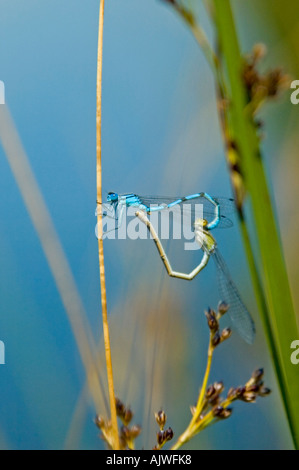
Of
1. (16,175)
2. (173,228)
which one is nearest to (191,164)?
(173,228)

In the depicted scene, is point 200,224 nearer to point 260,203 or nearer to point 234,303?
point 234,303

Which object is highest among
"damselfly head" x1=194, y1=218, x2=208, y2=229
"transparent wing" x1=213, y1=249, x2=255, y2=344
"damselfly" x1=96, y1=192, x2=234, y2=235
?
"damselfly" x1=96, y1=192, x2=234, y2=235

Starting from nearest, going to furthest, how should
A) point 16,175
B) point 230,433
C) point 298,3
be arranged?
point 16,175
point 298,3
point 230,433

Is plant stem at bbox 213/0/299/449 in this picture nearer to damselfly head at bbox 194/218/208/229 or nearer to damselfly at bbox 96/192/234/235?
damselfly at bbox 96/192/234/235

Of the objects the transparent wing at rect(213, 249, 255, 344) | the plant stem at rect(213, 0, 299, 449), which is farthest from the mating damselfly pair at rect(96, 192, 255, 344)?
the plant stem at rect(213, 0, 299, 449)

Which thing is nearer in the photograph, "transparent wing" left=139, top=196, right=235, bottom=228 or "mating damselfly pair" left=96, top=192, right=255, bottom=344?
"mating damselfly pair" left=96, top=192, right=255, bottom=344

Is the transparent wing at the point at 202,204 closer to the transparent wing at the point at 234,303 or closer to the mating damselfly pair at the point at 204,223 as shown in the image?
the mating damselfly pair at the point at 204,223

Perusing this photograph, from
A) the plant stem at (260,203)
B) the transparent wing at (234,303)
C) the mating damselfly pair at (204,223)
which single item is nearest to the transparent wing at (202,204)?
the mating damselfly pair at (204,223)

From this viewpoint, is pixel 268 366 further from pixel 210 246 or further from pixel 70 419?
pixel 70 419
